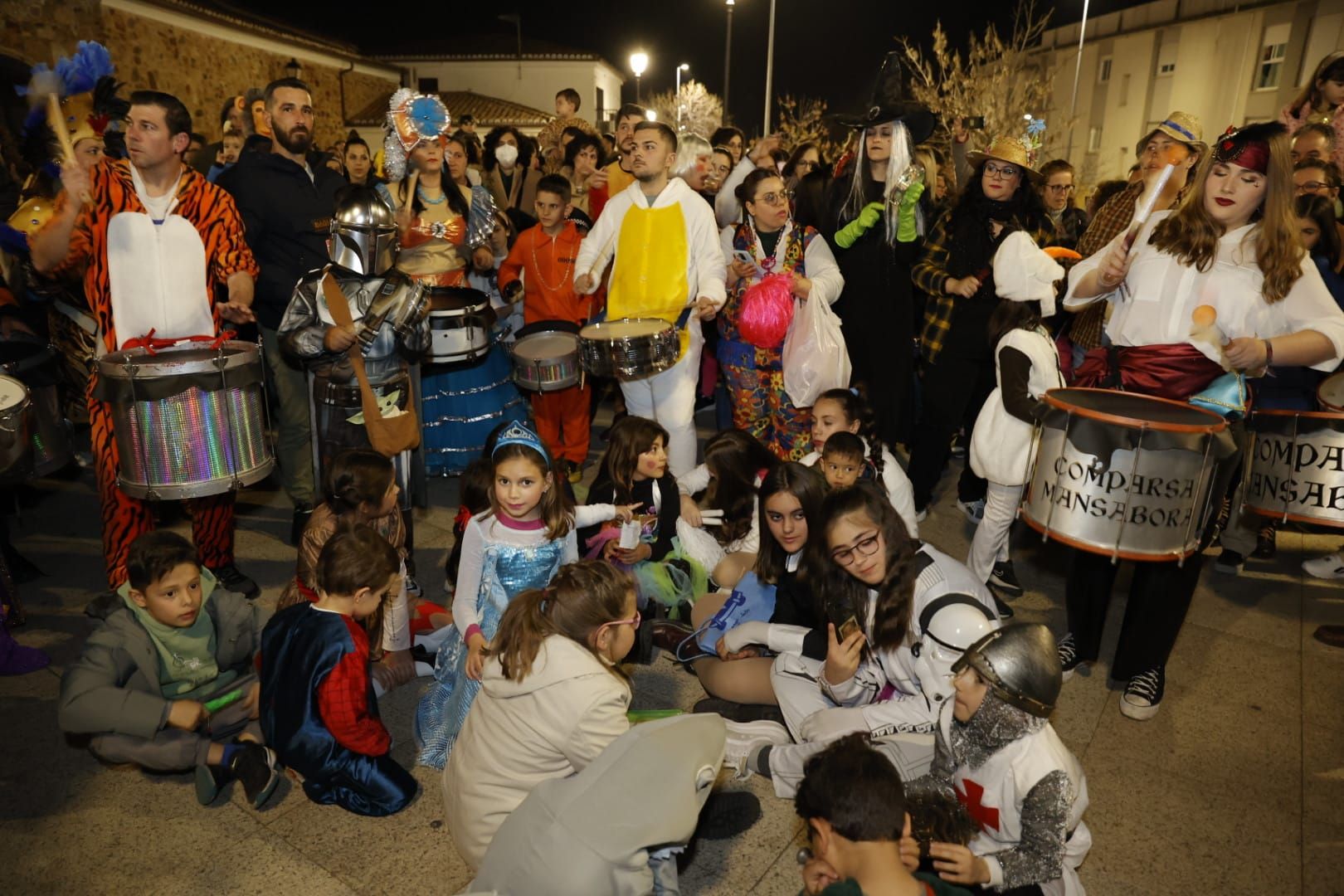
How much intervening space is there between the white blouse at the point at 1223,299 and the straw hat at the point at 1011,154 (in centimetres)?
143

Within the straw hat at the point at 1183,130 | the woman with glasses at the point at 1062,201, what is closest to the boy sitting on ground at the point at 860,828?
the straw hat at the point at 1183,130

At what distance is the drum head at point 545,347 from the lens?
5.47m

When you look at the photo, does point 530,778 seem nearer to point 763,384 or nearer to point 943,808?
point 943,808

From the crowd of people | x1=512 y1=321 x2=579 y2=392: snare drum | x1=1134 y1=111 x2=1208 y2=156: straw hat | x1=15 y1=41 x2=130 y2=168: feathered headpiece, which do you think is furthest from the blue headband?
x1=1134 y1=111 x2=1208 y2=156: straw hat

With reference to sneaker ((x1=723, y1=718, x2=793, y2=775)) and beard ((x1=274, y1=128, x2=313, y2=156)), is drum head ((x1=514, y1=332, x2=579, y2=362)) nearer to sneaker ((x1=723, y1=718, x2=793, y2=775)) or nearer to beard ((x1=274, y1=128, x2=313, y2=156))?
beard ((x1=274, y1=128, x2=313, y2=156))

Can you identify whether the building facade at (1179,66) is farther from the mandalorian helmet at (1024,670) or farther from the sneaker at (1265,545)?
the mandalorian helmet at (1024,670)

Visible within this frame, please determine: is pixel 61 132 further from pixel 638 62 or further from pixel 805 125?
pixel 805 125

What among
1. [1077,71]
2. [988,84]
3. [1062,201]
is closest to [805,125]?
[988,84]

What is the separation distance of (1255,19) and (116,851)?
120 ft

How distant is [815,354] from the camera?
5.03 meters

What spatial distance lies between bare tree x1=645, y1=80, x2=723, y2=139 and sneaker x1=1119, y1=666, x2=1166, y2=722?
11.4 meters

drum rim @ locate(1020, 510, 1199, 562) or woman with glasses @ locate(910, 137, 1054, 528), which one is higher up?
woman with glasses @ locate(910, 137, 1054, 528)

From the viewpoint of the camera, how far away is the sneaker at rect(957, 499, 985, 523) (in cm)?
569

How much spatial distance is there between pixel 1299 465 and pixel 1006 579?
1573mm
